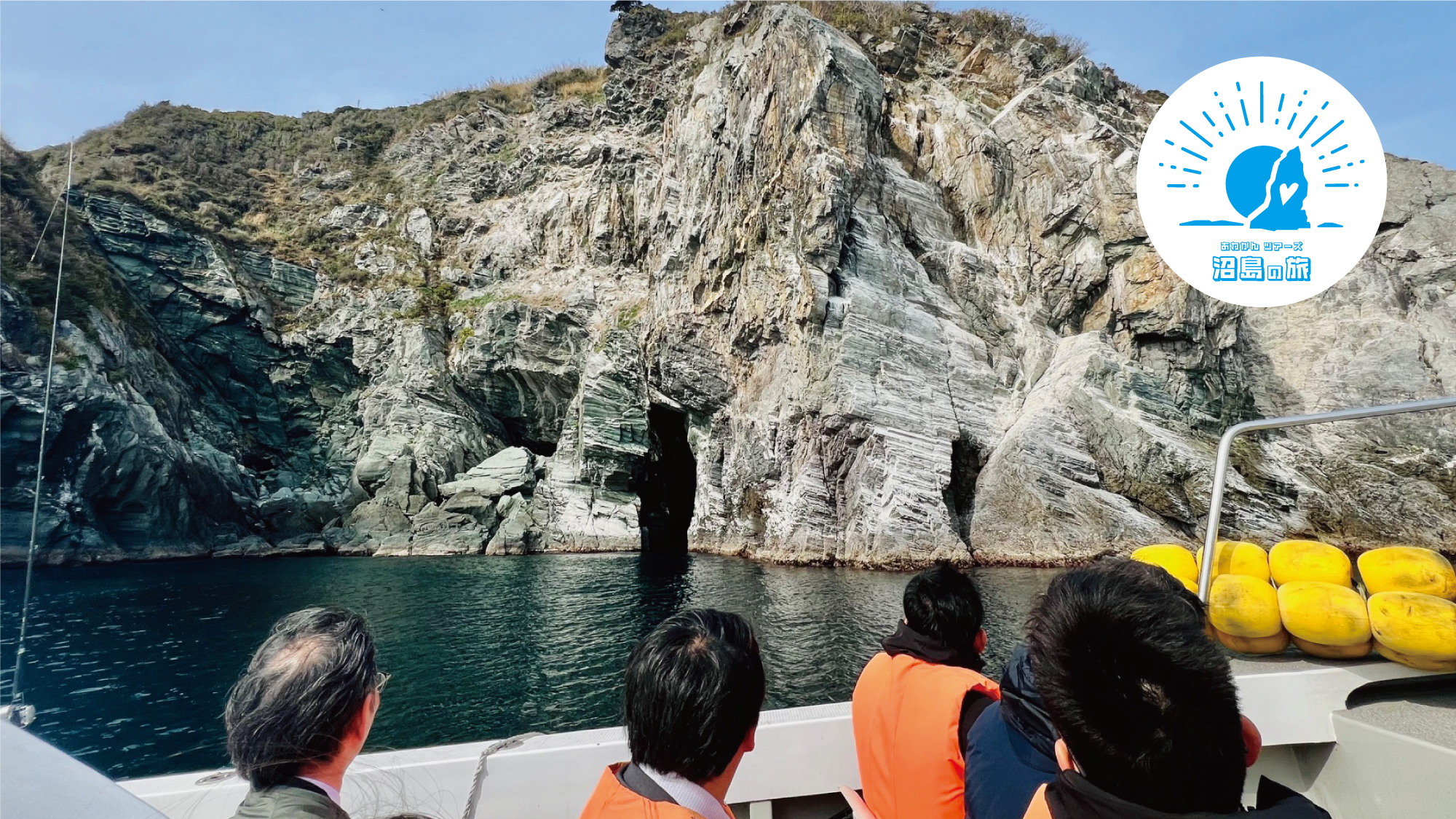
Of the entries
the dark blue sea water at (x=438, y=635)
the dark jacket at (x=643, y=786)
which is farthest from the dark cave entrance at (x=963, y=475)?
the dark jacket at (x=643, y=786)

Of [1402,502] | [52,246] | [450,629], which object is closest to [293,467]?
[52,246]

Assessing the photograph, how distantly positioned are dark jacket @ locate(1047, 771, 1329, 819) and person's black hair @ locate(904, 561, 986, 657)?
116cm

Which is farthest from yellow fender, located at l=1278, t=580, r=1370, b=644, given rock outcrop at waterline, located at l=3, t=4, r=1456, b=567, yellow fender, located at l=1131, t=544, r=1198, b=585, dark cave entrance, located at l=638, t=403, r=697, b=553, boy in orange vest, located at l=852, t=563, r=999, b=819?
dark cave entrance, located at l=638, t=403, r=697, b=553

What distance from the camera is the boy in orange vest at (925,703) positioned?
7.55 ft

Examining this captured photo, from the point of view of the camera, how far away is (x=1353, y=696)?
3.24 m

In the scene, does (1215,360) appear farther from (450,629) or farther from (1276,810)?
(1276,810)

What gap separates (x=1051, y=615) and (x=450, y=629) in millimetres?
16160

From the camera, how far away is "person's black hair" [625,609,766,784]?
1.54 meters

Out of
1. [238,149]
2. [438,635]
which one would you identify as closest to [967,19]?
[438,635]

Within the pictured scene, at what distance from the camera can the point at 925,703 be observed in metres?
2.37

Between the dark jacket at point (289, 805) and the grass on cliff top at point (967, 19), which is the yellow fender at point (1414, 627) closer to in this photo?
the dark jacket at point (289, 805)

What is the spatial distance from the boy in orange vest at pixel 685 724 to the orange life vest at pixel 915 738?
0.99m

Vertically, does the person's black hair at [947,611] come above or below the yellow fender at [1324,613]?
above

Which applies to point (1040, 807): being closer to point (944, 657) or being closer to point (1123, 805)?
point (1123, 805)
